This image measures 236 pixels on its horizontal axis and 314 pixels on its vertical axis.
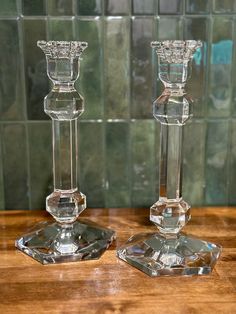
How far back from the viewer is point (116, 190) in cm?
90

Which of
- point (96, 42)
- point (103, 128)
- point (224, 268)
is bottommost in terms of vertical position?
point (224, 268)

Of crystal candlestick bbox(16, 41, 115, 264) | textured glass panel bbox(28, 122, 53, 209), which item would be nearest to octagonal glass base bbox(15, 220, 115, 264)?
crystal candlestick bbox(16, 41, 115, 264)

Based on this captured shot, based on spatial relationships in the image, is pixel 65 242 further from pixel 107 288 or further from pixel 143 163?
pixel 143 163

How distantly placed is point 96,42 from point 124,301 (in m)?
0.48

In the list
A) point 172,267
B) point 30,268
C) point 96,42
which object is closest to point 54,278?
point 30,268

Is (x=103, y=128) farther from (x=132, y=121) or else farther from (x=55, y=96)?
(x=55, y=96)

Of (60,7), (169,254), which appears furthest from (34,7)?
(169,254)

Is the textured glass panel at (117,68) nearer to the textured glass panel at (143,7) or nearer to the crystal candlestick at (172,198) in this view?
the textured glass panel at (143,7)

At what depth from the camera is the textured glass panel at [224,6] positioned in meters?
0.83

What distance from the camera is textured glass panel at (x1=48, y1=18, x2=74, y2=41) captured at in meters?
0.83

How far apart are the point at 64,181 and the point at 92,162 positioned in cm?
18

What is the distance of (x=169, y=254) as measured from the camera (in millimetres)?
660

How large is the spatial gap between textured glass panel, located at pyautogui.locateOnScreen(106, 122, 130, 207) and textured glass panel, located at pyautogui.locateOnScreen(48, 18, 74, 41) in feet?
0.59

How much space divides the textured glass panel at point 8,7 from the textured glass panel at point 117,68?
0.17 metres
